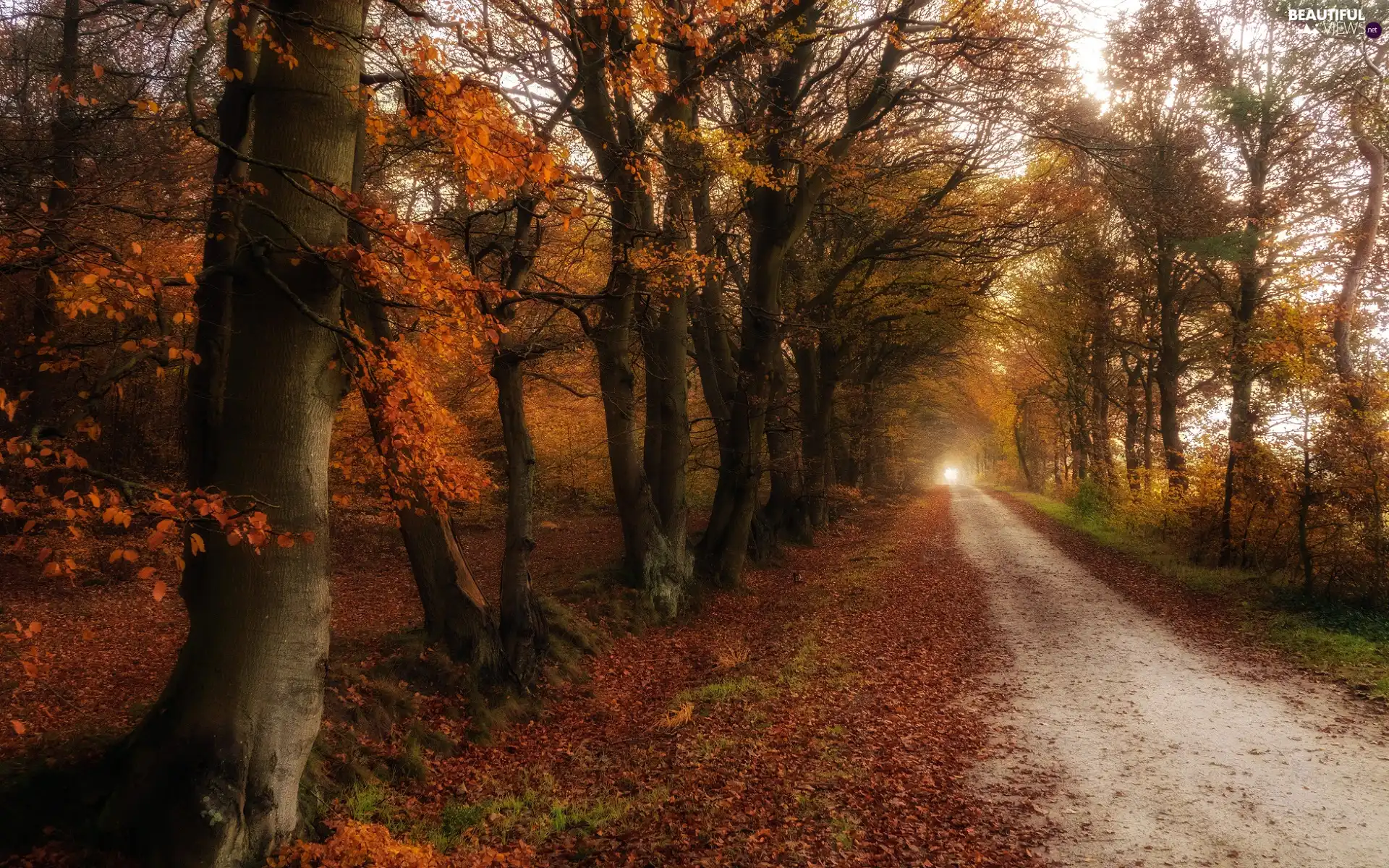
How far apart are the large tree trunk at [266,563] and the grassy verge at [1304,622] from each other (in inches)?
388

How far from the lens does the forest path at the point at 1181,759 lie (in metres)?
4.94

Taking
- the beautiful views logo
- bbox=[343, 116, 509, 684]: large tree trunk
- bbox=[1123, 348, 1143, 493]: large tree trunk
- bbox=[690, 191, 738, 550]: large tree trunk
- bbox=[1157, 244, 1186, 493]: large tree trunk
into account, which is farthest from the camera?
bbox=[1123, 348, 1143, 493]: large tree trunk

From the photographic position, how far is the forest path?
16.2 ft

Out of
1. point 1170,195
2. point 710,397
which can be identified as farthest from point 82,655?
point 1170,195

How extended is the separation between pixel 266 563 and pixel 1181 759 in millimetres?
7323

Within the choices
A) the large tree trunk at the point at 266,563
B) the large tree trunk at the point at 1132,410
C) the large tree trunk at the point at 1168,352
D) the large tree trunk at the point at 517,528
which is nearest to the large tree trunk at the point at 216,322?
the large tree trunk at the point at 266,563

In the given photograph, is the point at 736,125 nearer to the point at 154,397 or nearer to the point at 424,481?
the point at 424,481

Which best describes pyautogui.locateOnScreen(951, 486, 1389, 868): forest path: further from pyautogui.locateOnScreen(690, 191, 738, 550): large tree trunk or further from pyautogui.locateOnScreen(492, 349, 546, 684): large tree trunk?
pyautogui.locateOnScreen(690, 191, 738, 550): large tree trunk

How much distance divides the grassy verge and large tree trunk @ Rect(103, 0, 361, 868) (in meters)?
9.84

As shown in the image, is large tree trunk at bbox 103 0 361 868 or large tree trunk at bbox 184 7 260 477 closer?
large tree trunk at bbox 103 0 361 868

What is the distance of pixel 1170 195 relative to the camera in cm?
1370

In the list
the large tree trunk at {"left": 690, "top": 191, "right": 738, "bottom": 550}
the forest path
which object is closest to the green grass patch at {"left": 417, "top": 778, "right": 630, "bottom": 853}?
the forest path

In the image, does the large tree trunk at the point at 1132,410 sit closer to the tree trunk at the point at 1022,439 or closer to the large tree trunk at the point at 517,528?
the tree trunk at the point at 1022,439

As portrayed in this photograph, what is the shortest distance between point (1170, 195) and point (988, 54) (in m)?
5.32
